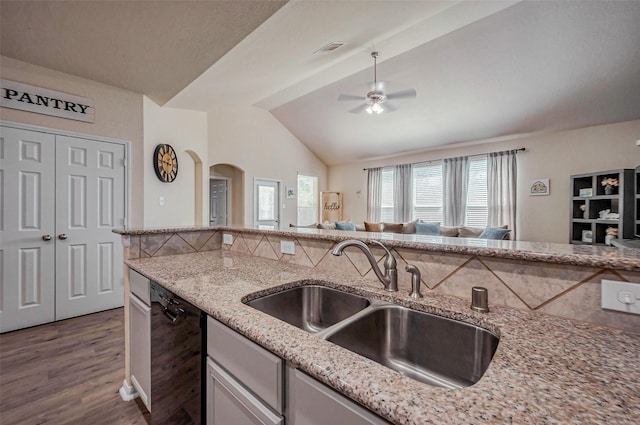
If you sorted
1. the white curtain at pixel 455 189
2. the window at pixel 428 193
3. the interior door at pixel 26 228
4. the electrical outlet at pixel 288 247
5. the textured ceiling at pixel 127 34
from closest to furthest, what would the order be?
the electrical outlet at pixel 288 247 → the textured ceiling at pixel 127 34 → the interior door at pixel 26 228 → the white curtain at pixel 455 189 → the window at pixel 428 193

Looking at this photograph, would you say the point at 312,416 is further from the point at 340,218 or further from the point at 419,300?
the point at 340,218

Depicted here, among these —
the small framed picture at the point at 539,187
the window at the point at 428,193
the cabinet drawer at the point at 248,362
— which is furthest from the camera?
the window at the point at 428,193

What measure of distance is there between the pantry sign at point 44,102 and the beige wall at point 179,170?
62cm

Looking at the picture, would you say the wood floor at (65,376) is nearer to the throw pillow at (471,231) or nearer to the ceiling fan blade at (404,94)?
the ceiling fan blade at (404,94)

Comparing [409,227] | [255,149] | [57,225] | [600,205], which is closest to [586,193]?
[600,205]

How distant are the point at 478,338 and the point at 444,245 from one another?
0.32 m

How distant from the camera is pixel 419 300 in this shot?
3.15ft

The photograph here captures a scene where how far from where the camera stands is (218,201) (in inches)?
239

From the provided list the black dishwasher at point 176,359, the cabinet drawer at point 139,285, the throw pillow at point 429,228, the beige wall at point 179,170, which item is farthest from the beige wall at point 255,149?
the black dishwasher at point 176,359

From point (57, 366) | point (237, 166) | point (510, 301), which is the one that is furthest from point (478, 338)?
point (237, 166)

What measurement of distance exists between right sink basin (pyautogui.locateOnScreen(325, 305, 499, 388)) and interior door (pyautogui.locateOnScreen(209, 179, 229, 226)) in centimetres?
548

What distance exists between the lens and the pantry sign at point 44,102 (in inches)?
104

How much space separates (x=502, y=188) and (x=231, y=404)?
5.65 metres

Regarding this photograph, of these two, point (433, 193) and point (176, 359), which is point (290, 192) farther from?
point (176, 359)
